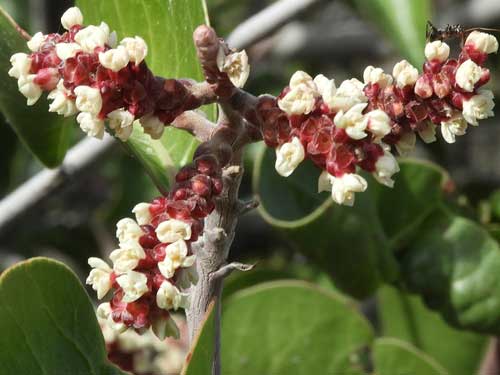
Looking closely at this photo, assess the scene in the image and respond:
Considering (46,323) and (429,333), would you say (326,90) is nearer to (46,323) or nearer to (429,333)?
(46,323)

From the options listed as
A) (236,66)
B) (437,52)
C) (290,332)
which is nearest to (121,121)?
(236,66)

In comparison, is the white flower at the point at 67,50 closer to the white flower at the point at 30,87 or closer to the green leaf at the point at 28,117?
the white flower at the point at 30,87

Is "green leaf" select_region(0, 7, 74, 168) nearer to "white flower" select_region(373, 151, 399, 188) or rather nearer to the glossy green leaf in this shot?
"white flower" select_region(373, 151, 399, 188)

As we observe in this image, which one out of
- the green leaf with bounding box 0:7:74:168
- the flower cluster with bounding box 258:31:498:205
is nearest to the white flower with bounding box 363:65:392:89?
the flower cluster with bounding box 258:31:498:205

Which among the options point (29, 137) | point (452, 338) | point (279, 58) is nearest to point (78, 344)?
point (29, 137)

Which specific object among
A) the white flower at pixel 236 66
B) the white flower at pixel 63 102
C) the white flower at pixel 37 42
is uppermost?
the white flower at pixel 37 42

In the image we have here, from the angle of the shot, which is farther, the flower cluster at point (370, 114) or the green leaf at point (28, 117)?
the green leaf at point (28, 117)

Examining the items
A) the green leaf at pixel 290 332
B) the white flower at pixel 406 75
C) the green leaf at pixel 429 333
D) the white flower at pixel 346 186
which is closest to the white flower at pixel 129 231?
the white flower at pixel 346 186
